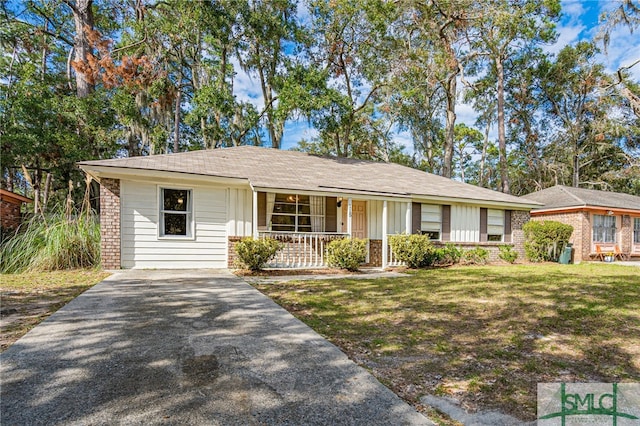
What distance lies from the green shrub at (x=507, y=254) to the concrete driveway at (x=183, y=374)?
1192cm

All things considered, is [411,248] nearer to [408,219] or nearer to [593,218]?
[408,219]

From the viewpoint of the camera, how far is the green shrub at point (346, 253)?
962 centimetres

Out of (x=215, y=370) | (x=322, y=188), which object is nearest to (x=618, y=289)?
(x=322, y=188)

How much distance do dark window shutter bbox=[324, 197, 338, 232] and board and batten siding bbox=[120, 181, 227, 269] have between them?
358cm

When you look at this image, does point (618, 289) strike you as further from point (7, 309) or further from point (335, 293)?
point (7, 309)

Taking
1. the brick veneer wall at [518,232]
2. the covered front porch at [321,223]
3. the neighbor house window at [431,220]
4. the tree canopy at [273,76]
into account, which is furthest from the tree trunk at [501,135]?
the covered front porch at [321,223]

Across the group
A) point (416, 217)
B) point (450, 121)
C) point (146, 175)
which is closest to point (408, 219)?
point (416, 217)

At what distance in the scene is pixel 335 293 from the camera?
6.20 metres

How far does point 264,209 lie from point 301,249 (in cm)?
180

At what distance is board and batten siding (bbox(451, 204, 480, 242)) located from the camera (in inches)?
503

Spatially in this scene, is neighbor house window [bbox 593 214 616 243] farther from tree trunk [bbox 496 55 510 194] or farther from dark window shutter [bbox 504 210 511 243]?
tree trunk [bbox 496 55 510 194]

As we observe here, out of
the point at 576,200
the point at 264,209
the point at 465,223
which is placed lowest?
the point at 465,223

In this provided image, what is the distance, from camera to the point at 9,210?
416 inches

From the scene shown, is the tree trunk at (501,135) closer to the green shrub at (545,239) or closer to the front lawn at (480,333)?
the green shrub at (545,239)
